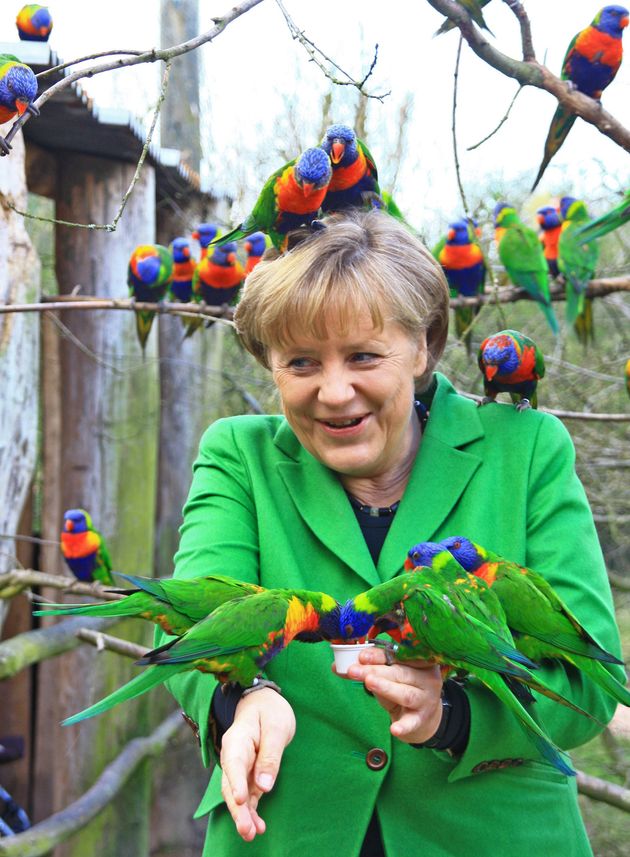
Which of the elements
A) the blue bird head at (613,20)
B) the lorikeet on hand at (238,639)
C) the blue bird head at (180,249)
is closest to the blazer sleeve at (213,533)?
the lorikeet on hand at (238,639)

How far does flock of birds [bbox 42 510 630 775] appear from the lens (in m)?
1.13

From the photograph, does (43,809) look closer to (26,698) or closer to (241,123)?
(26,698)

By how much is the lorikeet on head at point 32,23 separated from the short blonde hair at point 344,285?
161cm

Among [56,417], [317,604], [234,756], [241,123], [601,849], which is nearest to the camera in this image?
Answer: [234,756]

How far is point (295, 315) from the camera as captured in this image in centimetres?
141

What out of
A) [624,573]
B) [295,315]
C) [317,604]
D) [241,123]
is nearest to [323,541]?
[317,604]

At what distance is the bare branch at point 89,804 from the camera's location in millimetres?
2586

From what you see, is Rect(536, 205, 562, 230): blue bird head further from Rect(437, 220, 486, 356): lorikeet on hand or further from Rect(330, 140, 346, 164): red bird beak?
Rect(330, 140, 346, 164): red bird beak

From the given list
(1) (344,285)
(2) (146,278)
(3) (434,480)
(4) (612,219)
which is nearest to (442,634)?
(3) (434,480)

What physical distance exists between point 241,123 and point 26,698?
11.2 feet

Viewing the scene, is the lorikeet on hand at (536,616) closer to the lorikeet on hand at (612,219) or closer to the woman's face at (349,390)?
the woman's face at (349,390)

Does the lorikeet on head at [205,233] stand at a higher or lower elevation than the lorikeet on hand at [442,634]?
higher

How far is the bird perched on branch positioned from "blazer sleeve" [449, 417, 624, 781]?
0.97 meters

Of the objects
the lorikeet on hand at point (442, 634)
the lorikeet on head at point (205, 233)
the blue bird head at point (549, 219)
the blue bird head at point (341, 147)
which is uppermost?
the blue bird head at point (549, 219)
